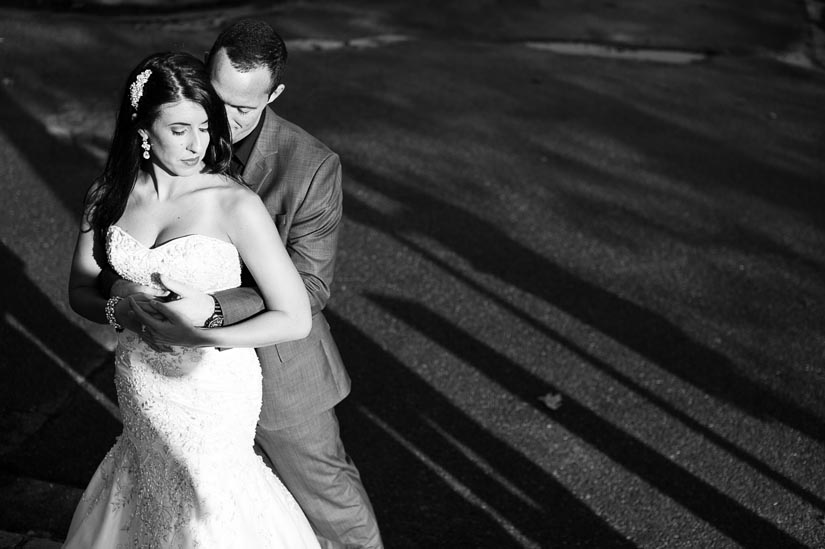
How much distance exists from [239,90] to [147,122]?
361 millimetres

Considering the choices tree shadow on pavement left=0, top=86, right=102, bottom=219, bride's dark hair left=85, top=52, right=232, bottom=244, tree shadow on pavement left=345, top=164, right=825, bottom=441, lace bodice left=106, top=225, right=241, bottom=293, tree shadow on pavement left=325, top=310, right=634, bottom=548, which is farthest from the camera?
tree shadow on pavement left=0, top=86, right=102, bottom=219

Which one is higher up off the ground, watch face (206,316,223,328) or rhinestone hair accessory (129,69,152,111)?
rhinestone hair accessory (129,69,152,111)

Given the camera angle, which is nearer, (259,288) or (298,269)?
(259,288)

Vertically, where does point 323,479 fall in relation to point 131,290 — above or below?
below

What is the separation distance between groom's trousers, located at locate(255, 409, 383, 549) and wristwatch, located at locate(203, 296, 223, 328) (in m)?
0.60

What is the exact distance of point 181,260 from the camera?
2.98 meters

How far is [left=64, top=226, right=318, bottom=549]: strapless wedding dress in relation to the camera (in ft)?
10.4

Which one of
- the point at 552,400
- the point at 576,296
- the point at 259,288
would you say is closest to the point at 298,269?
the point at 259,288

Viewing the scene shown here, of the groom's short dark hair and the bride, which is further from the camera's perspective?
the groom's short dark hair

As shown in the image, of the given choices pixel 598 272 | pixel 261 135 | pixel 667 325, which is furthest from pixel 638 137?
pixel 261 135

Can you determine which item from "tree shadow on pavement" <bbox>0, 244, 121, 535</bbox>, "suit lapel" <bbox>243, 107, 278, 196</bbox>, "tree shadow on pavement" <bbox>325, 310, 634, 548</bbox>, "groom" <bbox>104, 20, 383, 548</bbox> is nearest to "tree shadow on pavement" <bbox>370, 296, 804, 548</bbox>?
"tree shadow on pavement" <bbox>325, 310, 634, 548</bbox>

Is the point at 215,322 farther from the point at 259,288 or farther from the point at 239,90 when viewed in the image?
the point at 239,90

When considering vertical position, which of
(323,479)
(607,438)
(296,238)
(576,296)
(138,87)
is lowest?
(607,438)

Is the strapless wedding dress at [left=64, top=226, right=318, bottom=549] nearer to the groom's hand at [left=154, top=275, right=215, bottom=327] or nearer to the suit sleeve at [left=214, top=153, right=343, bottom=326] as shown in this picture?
the groom's hand at [left=154, top=275, right=215, bottom=327]
